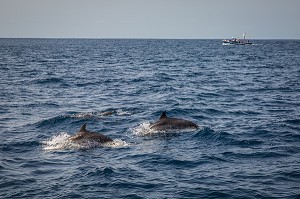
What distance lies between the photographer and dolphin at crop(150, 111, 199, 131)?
2070 centimetres

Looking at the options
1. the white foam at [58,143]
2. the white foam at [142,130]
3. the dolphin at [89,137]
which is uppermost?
the dolphin at [89,137]

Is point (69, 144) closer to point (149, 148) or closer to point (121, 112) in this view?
point (149, 148)

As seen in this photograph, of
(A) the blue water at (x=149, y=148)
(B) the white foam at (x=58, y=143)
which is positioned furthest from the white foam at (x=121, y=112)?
(B) the white foam at (x=58, y=143)

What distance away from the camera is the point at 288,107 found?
2756 centimetres

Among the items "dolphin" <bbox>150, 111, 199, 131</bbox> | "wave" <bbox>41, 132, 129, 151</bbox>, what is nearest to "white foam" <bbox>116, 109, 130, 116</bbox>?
"dolphin" <bbox>150, 111, 199, 131</bbox>

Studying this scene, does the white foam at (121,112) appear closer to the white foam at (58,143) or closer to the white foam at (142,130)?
the white foam at (142,130)

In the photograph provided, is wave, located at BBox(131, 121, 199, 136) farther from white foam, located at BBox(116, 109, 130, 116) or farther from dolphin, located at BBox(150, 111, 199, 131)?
white foam, located at BBox(116, 109, 130, 116)

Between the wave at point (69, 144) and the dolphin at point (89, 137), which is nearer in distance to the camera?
the wave at point (69, 144)

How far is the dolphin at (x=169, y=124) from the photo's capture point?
20.7 meters

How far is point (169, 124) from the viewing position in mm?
20969

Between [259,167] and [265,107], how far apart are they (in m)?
14.2

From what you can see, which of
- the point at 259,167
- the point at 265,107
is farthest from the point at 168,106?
the point at 259,167

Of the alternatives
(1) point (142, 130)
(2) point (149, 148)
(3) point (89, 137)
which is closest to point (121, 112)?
(1) point (142, 130)

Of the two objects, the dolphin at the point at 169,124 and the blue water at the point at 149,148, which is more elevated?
the dolphin at the point at 169,124
